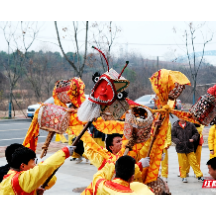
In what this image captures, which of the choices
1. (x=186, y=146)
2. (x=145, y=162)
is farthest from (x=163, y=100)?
(x=186, y=146)

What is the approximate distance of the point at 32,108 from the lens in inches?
708

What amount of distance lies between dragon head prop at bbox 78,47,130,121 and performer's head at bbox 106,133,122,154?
114 cm

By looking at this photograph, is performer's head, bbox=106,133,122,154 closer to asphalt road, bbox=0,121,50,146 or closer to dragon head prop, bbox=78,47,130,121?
dragon head prop, bbox=78,47,130,121

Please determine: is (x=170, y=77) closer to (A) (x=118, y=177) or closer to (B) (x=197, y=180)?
(A) (x=118, y=177)

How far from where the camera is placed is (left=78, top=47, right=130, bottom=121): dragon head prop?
2.74 meters

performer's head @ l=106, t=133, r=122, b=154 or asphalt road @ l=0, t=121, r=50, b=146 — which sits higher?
performer's head @ l=106, t=133, r=122, b=154

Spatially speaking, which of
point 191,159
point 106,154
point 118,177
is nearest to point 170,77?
point 118,177

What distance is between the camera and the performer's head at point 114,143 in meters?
3.95

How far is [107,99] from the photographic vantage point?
109 inches

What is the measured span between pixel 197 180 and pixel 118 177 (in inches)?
176

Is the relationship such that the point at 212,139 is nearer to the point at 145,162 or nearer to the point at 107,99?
the point at 145,162

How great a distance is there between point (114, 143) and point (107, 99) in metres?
1.32

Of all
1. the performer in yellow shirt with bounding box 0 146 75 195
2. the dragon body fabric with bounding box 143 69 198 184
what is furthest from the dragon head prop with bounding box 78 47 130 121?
the performer in yellow shirt with bounding box 0 146 75 195

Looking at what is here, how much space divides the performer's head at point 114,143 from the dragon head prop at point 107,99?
1.14 metres
